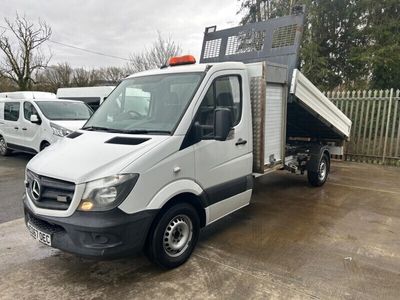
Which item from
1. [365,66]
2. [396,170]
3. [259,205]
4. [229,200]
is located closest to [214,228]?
[229,200]

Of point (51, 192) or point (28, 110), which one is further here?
point (28, 110)

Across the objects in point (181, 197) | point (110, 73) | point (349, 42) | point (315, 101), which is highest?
point (110, 73)

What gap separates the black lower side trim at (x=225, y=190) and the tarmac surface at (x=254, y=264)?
625 mm

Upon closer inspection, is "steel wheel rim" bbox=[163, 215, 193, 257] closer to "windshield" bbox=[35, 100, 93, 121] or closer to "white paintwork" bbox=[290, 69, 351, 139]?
"white paintwork" bbox=[290, 69, 351, 139]

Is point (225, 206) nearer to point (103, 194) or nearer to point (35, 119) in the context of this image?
point (103, 194)

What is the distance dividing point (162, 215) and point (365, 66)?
13.2 meters

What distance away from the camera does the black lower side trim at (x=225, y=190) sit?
3.82 m

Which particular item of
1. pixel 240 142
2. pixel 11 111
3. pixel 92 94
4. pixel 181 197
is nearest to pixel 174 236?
pixel 181 197

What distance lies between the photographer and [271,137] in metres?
5.04

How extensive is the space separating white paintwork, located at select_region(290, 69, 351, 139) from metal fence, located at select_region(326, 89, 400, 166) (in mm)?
2716

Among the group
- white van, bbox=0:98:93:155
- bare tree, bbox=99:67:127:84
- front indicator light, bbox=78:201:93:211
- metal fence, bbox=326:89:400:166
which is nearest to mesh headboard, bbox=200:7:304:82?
front indicator light, bbox=78:201:93:211

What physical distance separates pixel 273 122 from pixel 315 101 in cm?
137

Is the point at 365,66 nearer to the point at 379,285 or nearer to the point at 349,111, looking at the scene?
the point at 349,111

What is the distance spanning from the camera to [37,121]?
28.8 feet
